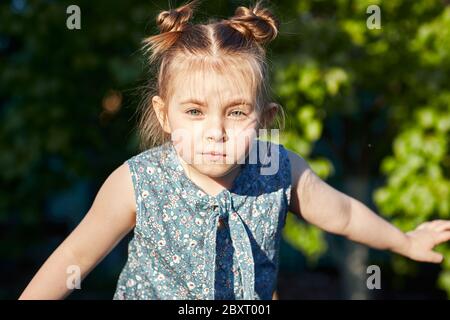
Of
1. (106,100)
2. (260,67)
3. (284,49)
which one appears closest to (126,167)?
(260,67)

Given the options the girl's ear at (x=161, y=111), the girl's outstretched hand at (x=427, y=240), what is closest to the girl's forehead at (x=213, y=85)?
the girl's ear at (x=161, y=111)

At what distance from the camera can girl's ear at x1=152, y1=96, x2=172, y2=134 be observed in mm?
1998

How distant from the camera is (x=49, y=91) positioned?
3846 mm

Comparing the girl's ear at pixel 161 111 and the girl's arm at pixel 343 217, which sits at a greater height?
the girl's ear at pixel 161 111

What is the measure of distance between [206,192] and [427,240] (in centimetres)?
76

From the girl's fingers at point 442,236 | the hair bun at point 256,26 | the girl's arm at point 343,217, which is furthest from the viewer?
the girl's fingers at point 442,236

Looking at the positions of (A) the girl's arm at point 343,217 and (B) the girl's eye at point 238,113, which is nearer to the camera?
(B) the girl's eye at point 238,113

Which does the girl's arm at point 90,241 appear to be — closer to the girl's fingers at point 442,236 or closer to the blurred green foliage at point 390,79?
the girl's fingers at point 442,236

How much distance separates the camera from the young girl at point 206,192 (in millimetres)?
1847

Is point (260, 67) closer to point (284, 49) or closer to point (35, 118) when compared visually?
point (284, 49)

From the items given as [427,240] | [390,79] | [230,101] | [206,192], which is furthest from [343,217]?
[390,79]

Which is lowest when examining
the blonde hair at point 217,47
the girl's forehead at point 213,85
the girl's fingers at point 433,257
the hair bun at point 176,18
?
the girl's fingers at point 433,257

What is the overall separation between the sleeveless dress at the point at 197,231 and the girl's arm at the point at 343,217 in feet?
0.22

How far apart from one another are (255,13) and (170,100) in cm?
37
